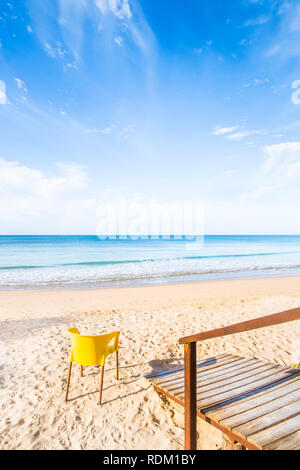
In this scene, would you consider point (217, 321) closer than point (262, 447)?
No

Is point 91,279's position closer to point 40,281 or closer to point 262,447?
point 40,281

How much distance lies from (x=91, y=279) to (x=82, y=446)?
14.0 meters

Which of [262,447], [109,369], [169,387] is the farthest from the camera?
[109,369]

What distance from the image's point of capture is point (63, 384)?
13.9ft

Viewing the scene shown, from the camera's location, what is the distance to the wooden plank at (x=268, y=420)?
2531 mm

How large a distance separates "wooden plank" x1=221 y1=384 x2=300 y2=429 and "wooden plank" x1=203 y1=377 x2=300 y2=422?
38mm

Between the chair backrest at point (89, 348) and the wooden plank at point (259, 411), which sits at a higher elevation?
the chair backrest at point (89, 348)

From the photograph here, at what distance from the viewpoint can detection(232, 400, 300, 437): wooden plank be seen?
253cm

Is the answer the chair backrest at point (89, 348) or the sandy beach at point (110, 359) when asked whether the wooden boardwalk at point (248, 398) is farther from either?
the chair backrest at point (89, 348)


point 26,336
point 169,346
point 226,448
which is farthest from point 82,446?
point 26,336

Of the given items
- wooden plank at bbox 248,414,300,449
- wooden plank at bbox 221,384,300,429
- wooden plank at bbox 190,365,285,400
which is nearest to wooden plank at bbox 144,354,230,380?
wooden plank at bbox 190,365,285,400

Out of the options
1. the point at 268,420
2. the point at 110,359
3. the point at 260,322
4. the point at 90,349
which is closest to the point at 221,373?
the point at 268,420

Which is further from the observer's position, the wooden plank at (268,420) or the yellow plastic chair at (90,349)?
the yellow plastic chair at (90,349)

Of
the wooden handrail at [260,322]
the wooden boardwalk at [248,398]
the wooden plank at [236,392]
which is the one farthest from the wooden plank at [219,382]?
the wooden handrail at [260,322]
